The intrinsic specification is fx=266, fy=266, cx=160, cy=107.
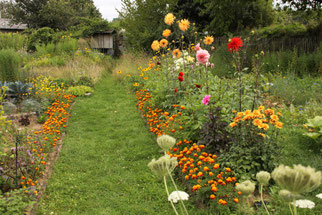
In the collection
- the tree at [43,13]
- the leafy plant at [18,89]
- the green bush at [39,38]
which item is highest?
the tree at [43,13]

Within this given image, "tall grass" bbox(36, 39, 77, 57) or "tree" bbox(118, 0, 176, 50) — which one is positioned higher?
"tree" bbox(118, 0, 176, 50)

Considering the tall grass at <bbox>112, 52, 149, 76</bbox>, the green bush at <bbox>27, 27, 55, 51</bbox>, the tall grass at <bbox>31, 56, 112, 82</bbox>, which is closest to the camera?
the tall grass at <bbox>31, 56, 112, 82</bbox>

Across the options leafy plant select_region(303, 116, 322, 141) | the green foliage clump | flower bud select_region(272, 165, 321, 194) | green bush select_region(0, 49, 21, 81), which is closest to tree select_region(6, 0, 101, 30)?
the green foliage clump

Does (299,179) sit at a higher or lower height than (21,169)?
higher

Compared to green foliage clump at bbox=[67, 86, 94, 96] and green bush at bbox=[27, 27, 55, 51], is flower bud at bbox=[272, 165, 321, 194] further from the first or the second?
green bush at bbox=[27, 27, 55, 51]

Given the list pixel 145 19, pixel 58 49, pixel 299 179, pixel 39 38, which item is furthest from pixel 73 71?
pixel 299 179

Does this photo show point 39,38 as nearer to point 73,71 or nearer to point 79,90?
point 73,71

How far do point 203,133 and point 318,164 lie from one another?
4.77 feet

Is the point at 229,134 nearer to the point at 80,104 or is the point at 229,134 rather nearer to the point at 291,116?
the point at 291,116

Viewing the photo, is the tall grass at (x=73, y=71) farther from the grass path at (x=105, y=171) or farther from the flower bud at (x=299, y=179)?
the flower bud at (x=299, y=179)

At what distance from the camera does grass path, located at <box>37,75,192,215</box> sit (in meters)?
3.21

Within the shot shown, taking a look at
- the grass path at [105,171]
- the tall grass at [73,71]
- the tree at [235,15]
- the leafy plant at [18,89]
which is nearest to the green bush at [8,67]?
the leafy plant at [18,89]

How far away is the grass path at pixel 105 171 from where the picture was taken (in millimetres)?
3213

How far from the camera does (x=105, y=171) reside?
4059 mm
